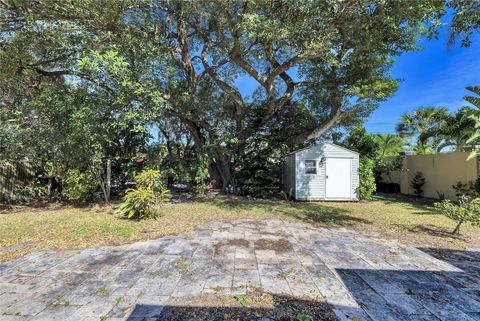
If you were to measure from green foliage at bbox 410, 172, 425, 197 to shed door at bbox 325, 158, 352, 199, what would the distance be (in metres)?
3.73

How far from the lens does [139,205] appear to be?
5785 millimetres

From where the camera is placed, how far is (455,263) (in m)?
3.49

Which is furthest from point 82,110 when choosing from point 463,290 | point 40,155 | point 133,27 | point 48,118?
point 463,290

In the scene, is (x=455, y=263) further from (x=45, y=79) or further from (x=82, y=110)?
(x=45, y=79)

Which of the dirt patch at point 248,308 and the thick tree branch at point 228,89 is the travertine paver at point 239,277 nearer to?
the dirt patch at point 248,308

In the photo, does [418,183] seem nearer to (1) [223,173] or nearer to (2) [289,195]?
(2) [289,195]

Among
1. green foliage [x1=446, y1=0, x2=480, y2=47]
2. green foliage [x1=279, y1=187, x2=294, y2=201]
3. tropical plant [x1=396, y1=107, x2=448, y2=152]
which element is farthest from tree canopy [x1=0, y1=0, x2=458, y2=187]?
tropical plant [x1=396, y1=107, x2=448, y2=152]

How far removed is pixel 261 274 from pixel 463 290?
7.23 ft

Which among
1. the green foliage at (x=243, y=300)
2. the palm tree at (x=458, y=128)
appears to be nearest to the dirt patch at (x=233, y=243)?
the green foliage at (x=243, y=300)

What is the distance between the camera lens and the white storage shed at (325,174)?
989cm

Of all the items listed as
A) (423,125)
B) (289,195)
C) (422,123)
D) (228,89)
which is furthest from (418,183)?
(228,89)

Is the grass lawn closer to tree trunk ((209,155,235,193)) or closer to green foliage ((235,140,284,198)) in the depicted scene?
green foliage ((235,140,284,198))

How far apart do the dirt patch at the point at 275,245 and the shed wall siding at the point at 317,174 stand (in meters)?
5.73

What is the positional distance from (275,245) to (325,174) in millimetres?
6525
